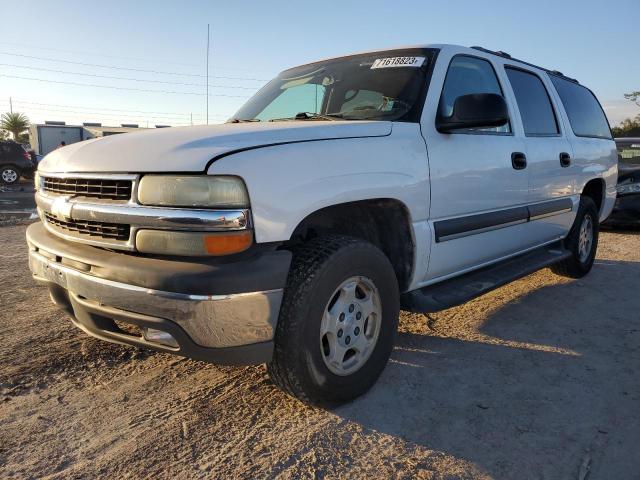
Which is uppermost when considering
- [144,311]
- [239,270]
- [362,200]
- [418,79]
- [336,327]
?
[418,79]

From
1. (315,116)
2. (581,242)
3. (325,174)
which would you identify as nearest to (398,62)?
(315,116)

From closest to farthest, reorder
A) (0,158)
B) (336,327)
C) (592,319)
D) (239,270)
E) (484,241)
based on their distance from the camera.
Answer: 1. (239,270)
2. (336,327)
3. (484,241)
4. (592,319)
5. (0,158)

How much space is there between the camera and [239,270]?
Answer: 200 centimetres

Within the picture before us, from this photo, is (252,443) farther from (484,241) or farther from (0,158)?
(0,158)

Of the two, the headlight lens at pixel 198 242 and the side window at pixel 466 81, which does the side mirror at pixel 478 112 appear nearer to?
the side window at pixel 466 81

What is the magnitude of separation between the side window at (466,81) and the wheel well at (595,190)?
2042 mm

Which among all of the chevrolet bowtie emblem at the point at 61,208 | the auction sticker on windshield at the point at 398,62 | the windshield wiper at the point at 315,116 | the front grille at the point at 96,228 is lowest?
the front grille at the point at 96,228

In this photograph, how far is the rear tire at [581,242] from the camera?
16.3 ft

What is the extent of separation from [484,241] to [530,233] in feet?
2.71

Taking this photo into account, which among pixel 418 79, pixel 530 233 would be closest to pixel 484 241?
pixel 530 233

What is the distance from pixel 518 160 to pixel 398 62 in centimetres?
→ 116

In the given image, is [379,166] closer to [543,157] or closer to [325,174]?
[325,174]

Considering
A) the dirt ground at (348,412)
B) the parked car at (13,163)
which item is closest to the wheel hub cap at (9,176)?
the parked car at (13,163)

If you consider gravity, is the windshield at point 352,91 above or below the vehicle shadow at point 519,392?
above
